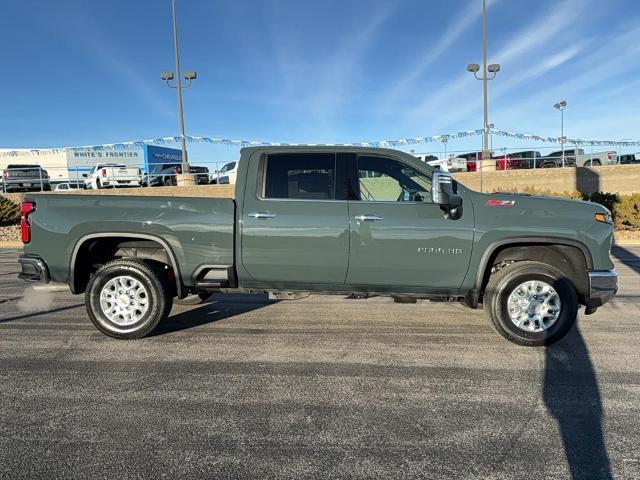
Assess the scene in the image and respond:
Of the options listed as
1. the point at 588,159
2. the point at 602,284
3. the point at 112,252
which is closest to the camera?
the point at 602,284

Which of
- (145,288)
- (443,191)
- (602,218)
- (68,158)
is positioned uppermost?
(68,158)

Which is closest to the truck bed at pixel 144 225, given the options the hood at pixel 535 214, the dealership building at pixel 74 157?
the hood at pixel 535 214

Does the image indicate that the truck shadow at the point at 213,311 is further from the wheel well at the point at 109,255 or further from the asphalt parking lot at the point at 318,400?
the wheel well at the point at 109,255

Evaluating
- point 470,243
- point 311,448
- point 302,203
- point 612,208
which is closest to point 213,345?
point 302,203

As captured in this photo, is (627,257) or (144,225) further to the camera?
(627,257)

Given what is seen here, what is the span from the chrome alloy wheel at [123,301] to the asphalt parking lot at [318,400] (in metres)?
0.26

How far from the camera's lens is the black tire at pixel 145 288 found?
15.1ft

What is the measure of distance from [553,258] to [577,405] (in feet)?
5.68

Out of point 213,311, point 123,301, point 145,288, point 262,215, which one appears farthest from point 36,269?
point 262,215

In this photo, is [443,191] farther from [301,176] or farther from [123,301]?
[123,301]

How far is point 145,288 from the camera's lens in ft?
15.3

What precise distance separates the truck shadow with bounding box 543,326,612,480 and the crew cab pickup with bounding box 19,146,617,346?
32 cm

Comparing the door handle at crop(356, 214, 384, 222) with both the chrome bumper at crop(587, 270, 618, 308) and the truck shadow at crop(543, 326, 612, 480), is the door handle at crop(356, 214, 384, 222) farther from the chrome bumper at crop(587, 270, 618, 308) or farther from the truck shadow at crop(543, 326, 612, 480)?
the chrome bumper at crop(587, 270, 618, 308)

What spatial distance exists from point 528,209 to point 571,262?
741 mm
